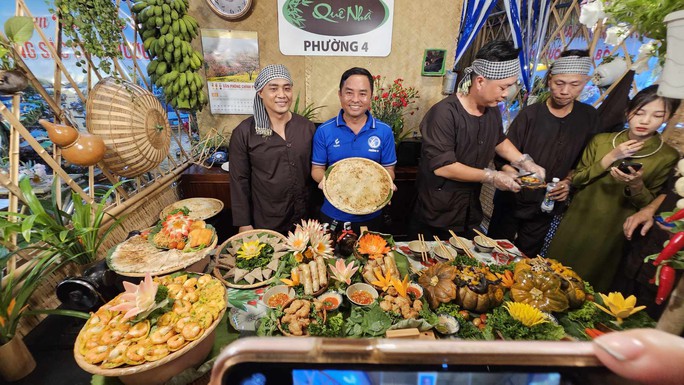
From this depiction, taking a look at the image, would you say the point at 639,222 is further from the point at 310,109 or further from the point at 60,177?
the point at 60,177

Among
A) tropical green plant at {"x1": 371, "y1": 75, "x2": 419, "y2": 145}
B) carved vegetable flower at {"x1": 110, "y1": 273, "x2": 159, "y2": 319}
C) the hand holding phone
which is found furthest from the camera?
tropical green plant at {"x1": 371, "y1": 75, "x2": 419, "y2": 145}

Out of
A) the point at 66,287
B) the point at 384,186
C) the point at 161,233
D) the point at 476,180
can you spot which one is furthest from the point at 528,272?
the point at 66,287

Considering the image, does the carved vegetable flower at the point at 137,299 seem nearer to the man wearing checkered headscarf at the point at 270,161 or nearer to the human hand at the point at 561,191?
the man wearing checkered headscarf at the point at 270,161

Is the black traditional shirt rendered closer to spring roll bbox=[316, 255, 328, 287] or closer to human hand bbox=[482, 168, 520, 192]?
human hand bbox=[482, 168, 520, 192]

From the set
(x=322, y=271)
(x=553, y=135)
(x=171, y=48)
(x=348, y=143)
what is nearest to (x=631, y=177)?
(x=553, y=135)

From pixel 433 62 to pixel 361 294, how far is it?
11.0 ft

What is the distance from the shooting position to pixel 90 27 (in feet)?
5.63

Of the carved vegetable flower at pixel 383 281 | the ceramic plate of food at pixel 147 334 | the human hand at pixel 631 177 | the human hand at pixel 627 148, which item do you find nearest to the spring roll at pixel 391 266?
the carved vegetable flower at pixel 383 281

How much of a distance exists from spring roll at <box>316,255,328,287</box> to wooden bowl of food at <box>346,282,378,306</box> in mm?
130

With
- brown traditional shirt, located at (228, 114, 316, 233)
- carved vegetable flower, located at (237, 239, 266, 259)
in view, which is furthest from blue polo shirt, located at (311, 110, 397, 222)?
carved vegetable flower, located at (237, 239, 266, 259)

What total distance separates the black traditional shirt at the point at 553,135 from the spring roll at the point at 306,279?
2031 millimetres

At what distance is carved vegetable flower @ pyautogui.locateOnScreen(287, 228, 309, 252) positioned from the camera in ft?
5.18

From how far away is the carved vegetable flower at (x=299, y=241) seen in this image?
1.58m

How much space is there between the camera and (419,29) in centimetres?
354
